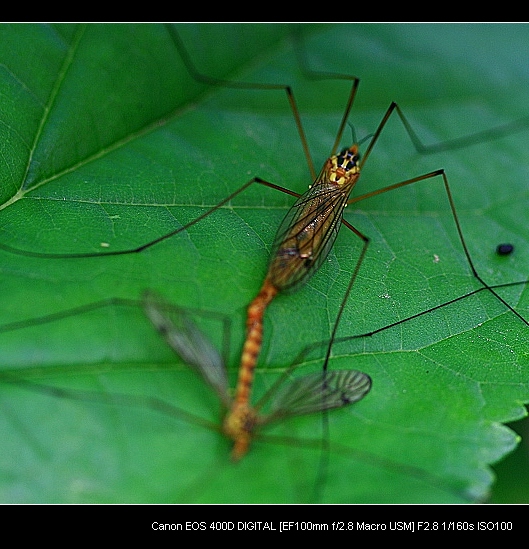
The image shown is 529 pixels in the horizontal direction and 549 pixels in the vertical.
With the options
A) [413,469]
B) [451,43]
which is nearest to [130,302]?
[413,469]

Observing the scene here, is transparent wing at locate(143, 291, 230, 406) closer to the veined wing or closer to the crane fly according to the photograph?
the crane fly

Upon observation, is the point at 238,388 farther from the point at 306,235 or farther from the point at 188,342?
the point at 306,235

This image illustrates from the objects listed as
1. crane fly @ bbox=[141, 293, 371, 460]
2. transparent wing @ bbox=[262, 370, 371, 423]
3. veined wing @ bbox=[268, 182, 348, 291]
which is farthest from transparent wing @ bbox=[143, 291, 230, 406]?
veined wing @ bbox=[268, 182, 348, 291]

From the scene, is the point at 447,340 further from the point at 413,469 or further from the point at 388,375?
the point at 413,469

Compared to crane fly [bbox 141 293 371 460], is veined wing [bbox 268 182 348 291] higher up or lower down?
higher up

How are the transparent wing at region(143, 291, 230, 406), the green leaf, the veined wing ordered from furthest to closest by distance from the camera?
the veined wing, the transparent wing at region(143, 291, 230, 406), the green leaf
